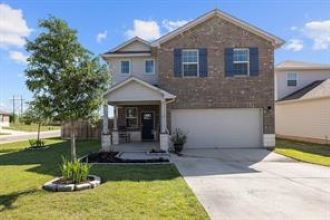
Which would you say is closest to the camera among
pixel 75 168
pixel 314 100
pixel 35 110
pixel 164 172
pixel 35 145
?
pixel 75 168

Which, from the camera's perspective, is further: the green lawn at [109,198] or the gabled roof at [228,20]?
the gabled roof at [228,20]

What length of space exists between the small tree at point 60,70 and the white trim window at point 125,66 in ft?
44.4

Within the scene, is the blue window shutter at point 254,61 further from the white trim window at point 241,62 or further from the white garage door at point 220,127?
the white garage door at point 220,127

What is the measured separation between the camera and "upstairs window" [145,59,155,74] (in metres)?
24.4

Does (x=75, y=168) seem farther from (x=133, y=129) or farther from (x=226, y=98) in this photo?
(x=133, y=129)

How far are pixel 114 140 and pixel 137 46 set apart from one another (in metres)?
6.70

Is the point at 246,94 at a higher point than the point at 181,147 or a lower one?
higher

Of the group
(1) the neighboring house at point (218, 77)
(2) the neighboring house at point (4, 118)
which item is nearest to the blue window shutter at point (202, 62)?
(1) the neighboring house at point (218, 77)

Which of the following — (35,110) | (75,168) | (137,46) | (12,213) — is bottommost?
(12,213)

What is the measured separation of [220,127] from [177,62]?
4591mm

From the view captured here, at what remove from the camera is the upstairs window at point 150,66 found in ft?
80.0

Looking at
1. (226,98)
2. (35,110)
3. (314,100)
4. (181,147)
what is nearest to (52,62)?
(35,110)

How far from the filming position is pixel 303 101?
26203mm

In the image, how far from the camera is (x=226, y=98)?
2122 cm
